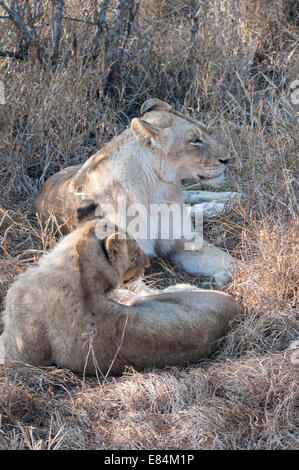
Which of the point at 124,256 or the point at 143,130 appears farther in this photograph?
the point at 143,130

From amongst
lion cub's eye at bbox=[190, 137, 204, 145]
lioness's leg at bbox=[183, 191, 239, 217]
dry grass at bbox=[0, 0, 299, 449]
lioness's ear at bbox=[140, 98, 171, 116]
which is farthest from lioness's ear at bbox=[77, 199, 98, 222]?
lioness's leg at bbox=[183, 191, 239, 217]

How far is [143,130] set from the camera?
4.45 metres

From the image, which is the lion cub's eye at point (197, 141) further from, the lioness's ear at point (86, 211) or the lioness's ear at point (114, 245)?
the lioness's ear at point (114, 245)

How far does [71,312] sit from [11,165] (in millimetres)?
2571

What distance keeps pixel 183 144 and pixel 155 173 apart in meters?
0.26

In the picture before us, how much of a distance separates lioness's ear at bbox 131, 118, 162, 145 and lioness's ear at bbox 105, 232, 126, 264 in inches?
47.2

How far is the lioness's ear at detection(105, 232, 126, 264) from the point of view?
338cm

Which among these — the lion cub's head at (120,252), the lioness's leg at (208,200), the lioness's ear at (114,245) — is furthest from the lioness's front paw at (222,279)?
the lioness's ear at (114,245)

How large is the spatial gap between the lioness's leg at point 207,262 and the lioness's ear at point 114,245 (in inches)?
41.4

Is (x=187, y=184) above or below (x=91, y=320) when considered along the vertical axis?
below

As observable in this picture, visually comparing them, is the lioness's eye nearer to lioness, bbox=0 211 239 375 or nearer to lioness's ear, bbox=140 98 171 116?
lioness's ear, bbox=140 98 171 116

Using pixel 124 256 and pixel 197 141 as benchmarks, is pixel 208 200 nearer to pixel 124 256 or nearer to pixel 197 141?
pixel 197 141

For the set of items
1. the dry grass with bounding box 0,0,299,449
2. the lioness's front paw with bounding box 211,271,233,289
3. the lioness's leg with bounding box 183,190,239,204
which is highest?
the dry grass with bounding box 0,0,299,449

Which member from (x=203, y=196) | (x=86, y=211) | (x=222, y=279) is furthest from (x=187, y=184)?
(x=86, y=211)
